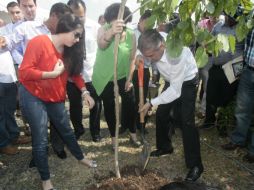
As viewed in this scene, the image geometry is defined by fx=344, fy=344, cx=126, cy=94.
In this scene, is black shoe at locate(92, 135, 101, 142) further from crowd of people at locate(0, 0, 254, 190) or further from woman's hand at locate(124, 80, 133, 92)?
woman's hand at locate(124, 80, 133, 92)

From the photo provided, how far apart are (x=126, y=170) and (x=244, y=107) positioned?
1826 mm

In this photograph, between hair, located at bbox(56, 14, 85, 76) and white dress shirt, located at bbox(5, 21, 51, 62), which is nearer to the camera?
hair, located at bbox(56, 14, 85, 76)

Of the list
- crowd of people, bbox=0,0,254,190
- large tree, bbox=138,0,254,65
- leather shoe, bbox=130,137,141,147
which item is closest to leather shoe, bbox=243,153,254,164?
crowd of people, bbox=0,0,254,190

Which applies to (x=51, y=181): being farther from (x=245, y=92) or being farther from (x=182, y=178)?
(x=245, y=92)

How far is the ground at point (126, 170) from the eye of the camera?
3.87 meters

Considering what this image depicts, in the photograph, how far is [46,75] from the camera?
11.1 feet

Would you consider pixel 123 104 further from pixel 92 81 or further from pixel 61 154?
pixel 61 154

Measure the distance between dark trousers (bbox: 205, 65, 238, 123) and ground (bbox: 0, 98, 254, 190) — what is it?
60 centimetres

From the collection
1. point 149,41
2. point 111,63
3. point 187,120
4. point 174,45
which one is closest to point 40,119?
point 111,63

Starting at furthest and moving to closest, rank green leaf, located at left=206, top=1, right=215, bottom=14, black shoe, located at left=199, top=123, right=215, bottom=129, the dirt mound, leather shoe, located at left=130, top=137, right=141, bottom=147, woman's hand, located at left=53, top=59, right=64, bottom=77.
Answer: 1. black shoe, located at left=199, top=123, right=215, bottom=129
2. leather shoe, located at left=130, top=137, right=141, bottom=147
3. the dirt mound
4. woman's hand, located at left=53, top=59, right=64, bottom=77
5. green leaf, located at left=206, top=1, right=215, bottom=14

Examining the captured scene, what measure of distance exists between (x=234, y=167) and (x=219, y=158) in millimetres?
283

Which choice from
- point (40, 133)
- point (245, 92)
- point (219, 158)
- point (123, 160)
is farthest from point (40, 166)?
point (245, 92)

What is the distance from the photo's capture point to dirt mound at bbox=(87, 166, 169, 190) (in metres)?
3.57

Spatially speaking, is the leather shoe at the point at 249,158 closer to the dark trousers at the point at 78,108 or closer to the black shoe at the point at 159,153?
the black shoe at the point at 159,153
